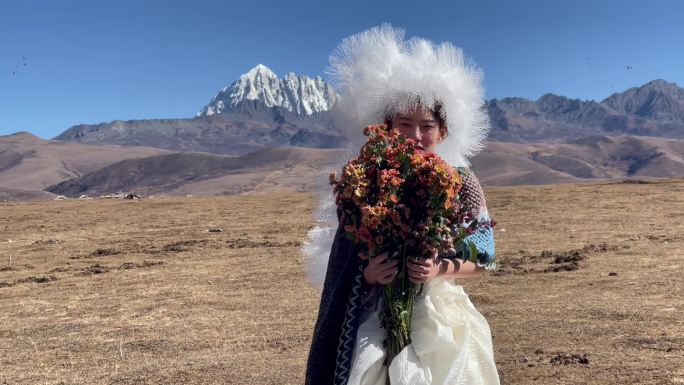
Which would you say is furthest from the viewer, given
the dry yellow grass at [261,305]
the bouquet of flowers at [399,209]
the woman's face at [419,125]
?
the dry yellow grass at [261,305]

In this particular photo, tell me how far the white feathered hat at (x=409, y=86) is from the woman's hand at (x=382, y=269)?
0.77 metres

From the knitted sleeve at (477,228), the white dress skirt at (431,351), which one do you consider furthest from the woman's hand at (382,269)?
the knitted sleeve at (477,228)

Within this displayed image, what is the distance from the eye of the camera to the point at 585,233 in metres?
15.7

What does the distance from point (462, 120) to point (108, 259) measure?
12975 millimetres

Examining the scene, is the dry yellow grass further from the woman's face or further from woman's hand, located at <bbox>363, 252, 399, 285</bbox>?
woman's hand, located at <bbox>363, 252, 399, 285</bbox>

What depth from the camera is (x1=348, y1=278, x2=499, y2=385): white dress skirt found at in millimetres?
2631

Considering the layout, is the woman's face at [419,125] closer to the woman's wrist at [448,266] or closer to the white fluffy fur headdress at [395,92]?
the white fluffy fur headdress at [395,92]

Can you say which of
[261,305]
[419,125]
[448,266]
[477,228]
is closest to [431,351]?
[448,266]

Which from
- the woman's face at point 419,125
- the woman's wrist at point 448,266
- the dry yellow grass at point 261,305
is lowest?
the dry yellow grass at point 261,305

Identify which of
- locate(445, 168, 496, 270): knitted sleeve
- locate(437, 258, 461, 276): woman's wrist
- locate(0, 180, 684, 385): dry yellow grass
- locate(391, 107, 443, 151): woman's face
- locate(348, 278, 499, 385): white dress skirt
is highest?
locate(391, 107, 443, 151): woman's face

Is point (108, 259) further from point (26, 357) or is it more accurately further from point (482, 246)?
point (482, 246)

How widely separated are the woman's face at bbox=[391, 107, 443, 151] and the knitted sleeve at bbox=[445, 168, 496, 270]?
0.68 feet

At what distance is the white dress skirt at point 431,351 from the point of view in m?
2.63

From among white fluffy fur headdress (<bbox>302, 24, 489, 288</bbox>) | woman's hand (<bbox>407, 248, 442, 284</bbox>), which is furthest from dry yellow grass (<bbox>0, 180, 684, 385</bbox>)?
woman's hand (<bbox>407, 248, 442, 284</bbox>)
